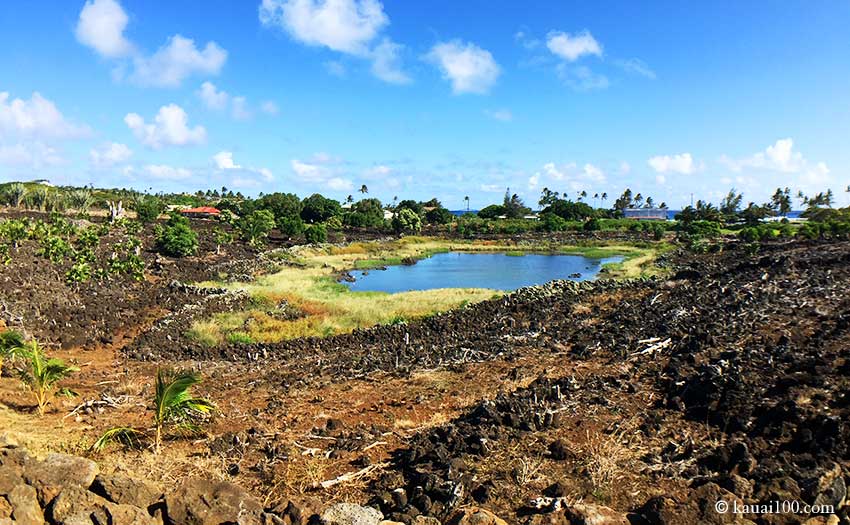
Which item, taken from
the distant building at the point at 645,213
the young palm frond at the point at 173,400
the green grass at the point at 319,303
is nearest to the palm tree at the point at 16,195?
the green grass at the point at 319,303

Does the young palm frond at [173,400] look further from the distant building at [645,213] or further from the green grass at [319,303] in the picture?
the distant building at [645,213]

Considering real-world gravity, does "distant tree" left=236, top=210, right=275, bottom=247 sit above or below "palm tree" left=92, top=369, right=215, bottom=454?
above

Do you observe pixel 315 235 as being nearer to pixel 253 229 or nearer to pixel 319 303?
pixel 253 229

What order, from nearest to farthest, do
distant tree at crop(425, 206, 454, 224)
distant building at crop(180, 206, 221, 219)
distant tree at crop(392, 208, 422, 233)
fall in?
distant tree at crop(392, 208, 422, 233) → distant building at crop(180, 206, 221, 219) → distant tree at crop(425, 206, 454, 224)

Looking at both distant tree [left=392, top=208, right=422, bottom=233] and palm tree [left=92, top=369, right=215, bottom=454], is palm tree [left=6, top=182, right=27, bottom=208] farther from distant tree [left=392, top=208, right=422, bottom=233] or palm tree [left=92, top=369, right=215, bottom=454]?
palm tree [left=92, top=369, right=215, bottom=454]

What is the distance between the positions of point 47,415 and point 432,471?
25.2 feet

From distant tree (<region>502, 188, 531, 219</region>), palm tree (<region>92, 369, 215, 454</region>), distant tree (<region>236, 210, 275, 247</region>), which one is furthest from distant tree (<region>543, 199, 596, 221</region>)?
palm tree (<region>92, 369, 215, 454</region>)

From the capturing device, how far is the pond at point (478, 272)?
39375 millimetres

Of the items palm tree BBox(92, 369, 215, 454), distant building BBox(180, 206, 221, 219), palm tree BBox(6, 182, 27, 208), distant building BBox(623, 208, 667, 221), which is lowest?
palm tree BBox(92, 369, 215, 454)

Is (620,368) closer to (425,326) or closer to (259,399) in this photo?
(259,399)

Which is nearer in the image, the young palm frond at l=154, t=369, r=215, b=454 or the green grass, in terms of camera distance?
the young palm frond at l=154, t=369, r=215, b=454

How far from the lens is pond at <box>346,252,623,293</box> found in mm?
39375

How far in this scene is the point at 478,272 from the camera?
48.0 m

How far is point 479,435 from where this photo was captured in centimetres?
774
